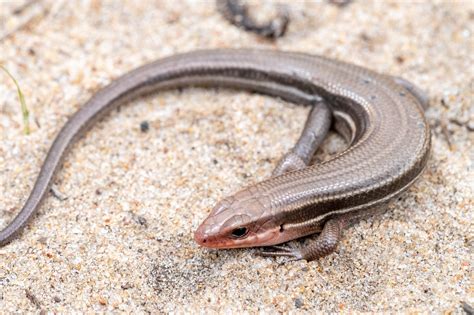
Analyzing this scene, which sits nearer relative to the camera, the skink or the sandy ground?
the sandy ground

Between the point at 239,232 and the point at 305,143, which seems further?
the point at 305,143

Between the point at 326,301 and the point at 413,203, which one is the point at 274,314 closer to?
the point at 326,301

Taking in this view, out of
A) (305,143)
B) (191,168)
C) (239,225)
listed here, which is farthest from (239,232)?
(305,143)

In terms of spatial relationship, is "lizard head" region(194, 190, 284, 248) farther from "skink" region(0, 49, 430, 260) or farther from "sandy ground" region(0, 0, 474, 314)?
"sandy ground" region(0, 0, 474, 314)

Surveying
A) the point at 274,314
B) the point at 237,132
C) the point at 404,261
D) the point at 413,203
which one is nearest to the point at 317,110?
the point at 237,132

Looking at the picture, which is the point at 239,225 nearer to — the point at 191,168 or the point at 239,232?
the point at 239,232

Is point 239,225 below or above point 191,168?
above

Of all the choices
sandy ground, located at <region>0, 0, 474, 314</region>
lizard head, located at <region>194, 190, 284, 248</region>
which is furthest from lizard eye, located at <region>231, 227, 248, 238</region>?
sandy ground, located at <region>0, 0, 474, 314</region>
